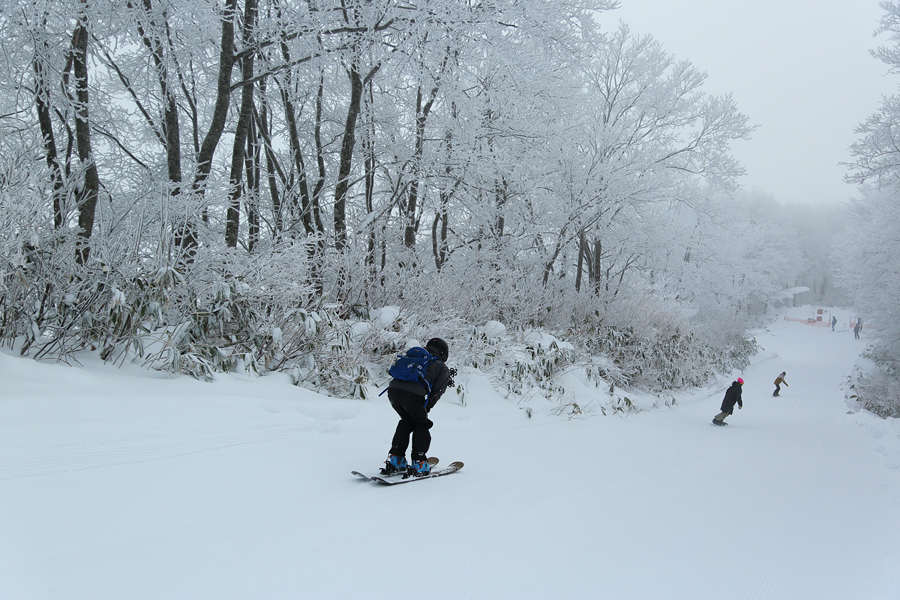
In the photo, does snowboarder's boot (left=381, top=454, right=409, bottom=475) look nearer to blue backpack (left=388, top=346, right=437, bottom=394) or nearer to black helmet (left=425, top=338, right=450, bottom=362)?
blue backpack (left=388, top=346, right=437, bottom=394)

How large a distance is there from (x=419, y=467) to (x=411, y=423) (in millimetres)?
416

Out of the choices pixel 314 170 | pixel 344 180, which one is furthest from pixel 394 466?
pixel 314 170

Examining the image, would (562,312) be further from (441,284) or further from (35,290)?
(35,290)

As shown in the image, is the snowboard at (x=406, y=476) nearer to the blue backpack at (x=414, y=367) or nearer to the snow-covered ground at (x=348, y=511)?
the snow-covered ground at (x=348, y=511)

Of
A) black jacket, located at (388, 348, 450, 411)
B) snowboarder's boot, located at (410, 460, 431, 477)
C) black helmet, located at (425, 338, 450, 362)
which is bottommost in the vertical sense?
snowboarder's boot, located at (410, 460, 431, 477)

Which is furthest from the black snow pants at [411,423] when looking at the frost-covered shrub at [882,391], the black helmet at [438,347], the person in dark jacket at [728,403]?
the frost-covered shrub at [882,391]

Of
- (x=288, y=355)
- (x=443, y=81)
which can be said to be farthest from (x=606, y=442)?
(x=443, y=81)

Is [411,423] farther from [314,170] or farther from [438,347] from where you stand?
[314,170]

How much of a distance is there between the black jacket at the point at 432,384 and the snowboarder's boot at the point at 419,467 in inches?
20.3

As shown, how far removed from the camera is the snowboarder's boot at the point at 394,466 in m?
4.68

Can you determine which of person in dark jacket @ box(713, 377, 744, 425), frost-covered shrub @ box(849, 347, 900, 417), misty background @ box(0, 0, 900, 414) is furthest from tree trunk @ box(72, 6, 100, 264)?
frost-covered shrub @ box(849, 347, 900, 417)

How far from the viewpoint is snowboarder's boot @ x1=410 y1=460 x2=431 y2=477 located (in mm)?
4746

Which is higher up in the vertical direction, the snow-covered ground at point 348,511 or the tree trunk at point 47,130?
the tree trunk at point 47,130

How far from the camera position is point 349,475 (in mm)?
4648
